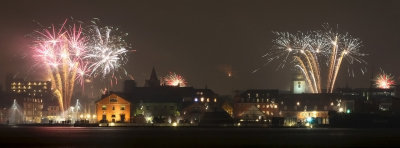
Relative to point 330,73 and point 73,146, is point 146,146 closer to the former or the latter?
point 73,146

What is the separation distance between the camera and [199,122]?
188750 mm

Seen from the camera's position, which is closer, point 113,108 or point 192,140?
point 192,140

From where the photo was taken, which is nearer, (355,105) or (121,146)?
(121,146)

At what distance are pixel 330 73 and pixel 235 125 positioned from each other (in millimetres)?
47193

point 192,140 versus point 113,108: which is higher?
point 113,108

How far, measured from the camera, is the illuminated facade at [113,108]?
191875mm

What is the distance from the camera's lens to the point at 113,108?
19212 centimetres

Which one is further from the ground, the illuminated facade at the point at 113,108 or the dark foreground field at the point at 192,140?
the illuminated facade at the point at 113,108

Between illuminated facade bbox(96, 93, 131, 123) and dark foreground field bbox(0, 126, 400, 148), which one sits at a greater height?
illuminated facade bbox(96, 93, 131, 123)

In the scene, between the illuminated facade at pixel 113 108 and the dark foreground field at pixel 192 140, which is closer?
the dark foreground field at pixel 192 140

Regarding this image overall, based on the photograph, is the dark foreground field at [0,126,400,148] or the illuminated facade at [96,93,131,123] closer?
the dark foreground field at [0,126,400,148]

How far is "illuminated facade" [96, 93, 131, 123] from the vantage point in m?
192

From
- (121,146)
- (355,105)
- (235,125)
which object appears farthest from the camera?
(355,105)

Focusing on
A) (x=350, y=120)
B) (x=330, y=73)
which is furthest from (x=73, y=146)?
(x=350, y=120)
